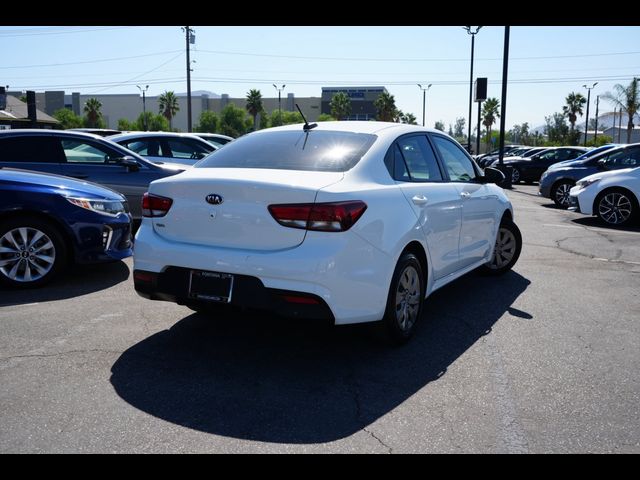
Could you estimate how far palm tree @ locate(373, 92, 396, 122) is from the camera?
297 feet

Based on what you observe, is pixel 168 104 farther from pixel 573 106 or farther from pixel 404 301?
pixel 404 301

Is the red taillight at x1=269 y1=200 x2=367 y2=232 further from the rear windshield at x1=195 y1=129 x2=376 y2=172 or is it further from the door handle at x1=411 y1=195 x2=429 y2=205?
the door handle at x1=411 y1=195 x2=429 y2=205

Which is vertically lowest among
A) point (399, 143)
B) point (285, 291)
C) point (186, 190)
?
point (285, 291)

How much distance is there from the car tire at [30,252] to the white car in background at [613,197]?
33.3 ft

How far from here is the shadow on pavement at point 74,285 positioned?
5.67 m

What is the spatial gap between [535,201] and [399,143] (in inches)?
543

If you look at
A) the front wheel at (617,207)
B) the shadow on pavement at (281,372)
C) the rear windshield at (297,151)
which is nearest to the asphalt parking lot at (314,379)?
the shadow on pavement at (281,372)

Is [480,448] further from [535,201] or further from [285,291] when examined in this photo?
[535,201]

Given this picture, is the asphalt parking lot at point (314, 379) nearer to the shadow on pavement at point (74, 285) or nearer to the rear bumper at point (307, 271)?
the shadow on pavement at point (74, 285)

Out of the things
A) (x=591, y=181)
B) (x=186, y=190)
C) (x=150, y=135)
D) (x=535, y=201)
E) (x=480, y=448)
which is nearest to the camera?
(x=480, y=448)

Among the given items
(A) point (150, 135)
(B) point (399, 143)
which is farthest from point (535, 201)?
(B) point (399, 143)

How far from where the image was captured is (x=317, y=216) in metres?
3.74

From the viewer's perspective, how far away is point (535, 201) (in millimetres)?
17391

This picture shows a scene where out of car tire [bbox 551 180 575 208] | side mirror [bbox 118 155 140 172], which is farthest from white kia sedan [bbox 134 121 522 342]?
car tire [bbox 551 180 575 208]
